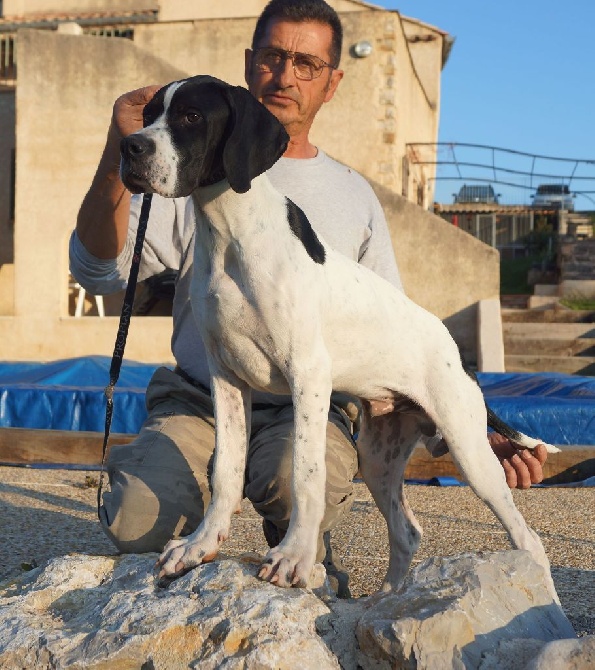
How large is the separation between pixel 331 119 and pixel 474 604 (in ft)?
40.3

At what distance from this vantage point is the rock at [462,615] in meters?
2.14

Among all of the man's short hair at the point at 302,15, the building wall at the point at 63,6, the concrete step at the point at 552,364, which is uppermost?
the building wall at the point at 63,6

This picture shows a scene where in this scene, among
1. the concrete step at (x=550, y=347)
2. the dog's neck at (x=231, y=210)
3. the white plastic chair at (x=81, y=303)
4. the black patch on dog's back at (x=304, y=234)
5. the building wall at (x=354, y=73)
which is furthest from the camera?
the building wall at (x=354, y=73)

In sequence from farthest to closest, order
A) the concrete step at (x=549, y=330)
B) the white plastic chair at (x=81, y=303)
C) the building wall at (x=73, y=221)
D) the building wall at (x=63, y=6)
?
1. the building wall at (x=63, y=6)
2. the white plastic chair at (x=81, y=303)
3. the building wall at (x=73, y=221)
4. the concrete step at (x=549, y=330)

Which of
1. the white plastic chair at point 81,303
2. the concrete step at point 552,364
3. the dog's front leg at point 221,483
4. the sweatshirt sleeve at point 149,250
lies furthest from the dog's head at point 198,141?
→ the white plastic chair at point 81,303

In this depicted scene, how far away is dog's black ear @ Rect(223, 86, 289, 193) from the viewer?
2488 millimetres

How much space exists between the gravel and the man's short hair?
2.26m

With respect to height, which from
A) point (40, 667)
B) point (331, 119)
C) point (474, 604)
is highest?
point (331, 119)

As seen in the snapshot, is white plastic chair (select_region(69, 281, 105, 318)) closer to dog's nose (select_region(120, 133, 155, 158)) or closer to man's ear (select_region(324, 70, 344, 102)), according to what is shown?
man's ear (select_region(324, 70, 344, 102))

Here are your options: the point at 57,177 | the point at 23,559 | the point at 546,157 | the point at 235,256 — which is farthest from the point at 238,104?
the point at 546,157

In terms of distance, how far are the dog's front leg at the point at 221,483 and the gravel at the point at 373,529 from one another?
1214 millimetres

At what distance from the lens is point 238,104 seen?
99.0 inches

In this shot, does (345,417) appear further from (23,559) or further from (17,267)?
(17,267)

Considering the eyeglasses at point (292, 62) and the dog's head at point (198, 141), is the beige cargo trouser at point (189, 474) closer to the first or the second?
the dog's head at point (198, 141)
